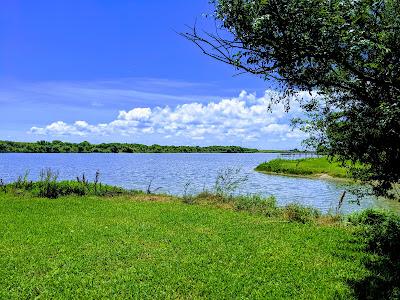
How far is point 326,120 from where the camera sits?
11.8 metres

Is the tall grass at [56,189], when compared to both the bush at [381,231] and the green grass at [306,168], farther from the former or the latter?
the green grass at [306,168]

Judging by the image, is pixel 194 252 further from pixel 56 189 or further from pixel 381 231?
pixel 56 189

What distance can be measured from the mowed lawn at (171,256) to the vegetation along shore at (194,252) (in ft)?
0.09

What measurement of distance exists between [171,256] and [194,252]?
820mm

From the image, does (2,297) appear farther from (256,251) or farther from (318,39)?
(318,39)

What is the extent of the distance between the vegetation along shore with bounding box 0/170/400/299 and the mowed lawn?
0.09 ft

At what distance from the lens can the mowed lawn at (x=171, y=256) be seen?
30.5 ft

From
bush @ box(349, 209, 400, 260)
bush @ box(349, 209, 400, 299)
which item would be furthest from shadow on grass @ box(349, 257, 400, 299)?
bush @ box(349, 209, 400, 260)

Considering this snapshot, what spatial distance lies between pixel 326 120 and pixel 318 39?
239 inches

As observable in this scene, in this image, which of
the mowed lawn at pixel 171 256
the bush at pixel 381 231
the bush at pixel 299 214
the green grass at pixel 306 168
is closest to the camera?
the mowed lawn at pixel 171 256

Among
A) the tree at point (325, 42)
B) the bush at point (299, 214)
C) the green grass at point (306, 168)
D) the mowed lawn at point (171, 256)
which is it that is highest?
the tree at point (325, 42)

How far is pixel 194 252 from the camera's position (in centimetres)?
1241

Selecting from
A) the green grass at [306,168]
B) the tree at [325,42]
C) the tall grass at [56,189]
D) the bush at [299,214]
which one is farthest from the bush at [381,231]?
the green grass at [306,168]

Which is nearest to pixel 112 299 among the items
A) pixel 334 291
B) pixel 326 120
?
pixel 334 291
